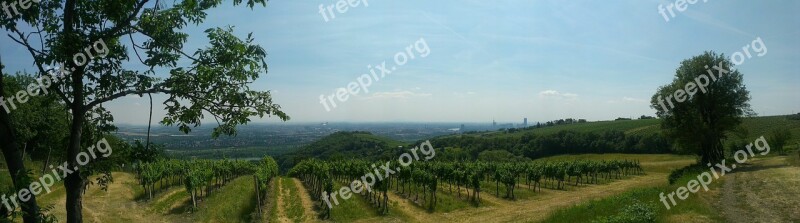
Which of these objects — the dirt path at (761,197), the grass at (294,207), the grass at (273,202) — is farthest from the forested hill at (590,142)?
the grass at (273,202)

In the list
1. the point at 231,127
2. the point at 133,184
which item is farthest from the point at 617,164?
the point at 231,127

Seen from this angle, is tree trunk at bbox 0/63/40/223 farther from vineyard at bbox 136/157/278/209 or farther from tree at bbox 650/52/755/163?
tree at bbox 650/52/755/163

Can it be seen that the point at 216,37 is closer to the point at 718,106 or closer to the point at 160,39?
the point at 160,39

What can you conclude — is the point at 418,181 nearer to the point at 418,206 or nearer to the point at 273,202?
the point at 418,206

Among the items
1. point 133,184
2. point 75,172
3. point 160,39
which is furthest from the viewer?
point 133,184

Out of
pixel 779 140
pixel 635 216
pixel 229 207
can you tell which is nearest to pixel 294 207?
pixel 229 207

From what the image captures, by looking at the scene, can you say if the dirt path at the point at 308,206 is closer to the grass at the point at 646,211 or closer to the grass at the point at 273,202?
the grass at the point at 273,202

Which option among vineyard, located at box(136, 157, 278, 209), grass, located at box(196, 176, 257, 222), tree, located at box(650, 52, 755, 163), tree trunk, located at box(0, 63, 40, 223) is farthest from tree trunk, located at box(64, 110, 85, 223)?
tree, located at box(650, 52, 755, 163)
